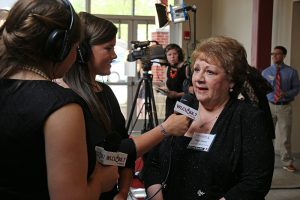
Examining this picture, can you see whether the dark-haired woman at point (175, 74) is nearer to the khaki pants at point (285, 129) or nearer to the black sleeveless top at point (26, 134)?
the khaki pants at point (285, 129)

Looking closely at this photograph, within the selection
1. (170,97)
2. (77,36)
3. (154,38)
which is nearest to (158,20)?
(170,97)

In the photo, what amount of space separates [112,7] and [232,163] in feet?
21.9

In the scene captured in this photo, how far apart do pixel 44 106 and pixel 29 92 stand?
0.21 feet

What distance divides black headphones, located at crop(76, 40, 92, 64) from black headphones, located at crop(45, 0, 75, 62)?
49 cm

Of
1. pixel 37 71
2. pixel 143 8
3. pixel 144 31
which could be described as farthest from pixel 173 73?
pixel 37 71

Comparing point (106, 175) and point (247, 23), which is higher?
point (247, 23)

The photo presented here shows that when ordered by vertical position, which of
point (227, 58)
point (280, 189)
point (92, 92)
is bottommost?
point (280, 189)

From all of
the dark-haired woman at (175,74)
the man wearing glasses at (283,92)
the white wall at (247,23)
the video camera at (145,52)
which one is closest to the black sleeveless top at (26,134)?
the video camera at (145,52)

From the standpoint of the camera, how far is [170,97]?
17.1 ft

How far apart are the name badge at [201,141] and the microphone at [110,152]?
0.46 meters

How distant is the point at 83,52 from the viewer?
142 cm

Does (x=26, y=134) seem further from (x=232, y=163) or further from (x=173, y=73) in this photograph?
(x=173, y=73)

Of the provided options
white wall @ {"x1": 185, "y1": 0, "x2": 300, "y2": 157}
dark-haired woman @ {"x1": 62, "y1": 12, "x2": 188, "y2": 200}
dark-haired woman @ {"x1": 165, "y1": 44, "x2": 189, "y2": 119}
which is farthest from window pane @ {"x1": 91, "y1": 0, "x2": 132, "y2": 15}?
dark-haired woman @ {"x1": 62, "y1": 12, "x2": 188, "y2": 200}

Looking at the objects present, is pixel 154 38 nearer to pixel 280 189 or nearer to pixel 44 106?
pixel 280 189
